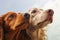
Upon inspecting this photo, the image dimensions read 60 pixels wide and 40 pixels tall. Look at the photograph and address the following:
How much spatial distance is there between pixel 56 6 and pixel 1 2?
33cm

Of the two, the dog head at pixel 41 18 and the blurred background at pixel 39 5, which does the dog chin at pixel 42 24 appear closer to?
the dog head at pixel 41 18

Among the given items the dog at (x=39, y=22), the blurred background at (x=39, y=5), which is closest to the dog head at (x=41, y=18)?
the dog at (x=39, y=22)

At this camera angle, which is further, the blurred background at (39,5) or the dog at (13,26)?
the blurred background at (39,5)

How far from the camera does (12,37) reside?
0.59 metres

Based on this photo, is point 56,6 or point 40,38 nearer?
point 40,38

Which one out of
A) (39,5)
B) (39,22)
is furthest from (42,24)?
(39,5)

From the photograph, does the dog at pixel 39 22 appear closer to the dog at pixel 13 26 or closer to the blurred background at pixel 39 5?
the dog at pixel 13 26

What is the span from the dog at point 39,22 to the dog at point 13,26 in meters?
0.02

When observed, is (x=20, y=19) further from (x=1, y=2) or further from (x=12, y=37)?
(x=1, y=2)

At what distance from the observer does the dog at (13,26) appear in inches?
22.1

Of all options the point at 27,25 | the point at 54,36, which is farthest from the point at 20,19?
the point at 54,36

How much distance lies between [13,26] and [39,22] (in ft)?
0.29

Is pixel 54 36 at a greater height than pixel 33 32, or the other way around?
pixel 33 32

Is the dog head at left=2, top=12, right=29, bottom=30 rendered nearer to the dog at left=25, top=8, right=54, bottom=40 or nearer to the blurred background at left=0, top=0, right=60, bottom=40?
the dog at left=25, top=8, right=54, bottom=40
